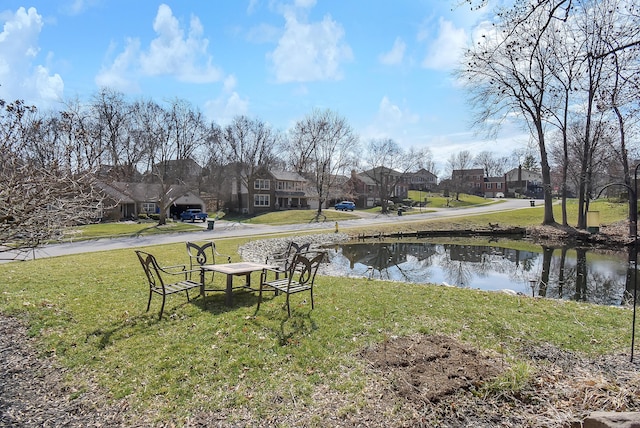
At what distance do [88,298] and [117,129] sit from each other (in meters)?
44.8

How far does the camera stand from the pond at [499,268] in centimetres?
1316

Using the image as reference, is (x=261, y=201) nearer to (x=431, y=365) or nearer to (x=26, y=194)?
(x=26, y=194)

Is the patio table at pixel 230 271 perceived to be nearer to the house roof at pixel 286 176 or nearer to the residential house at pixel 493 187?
the house roof at pixel 286 176

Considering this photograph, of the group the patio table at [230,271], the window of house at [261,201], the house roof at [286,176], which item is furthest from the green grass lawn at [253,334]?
the house roof at [286,176]

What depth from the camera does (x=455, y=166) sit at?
94938 mm

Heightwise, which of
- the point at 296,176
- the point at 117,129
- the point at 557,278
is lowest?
the point at 557,278

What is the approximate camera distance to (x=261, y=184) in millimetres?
54125

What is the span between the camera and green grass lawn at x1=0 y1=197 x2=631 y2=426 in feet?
13.7

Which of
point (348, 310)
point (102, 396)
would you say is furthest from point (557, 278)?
point (102, 396)

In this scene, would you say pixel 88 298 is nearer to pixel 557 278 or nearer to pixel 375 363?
pixel 375 363

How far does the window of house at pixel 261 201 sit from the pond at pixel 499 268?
30.6 metres

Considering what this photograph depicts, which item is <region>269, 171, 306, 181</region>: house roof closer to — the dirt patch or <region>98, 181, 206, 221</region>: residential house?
<region>98, 181, 206, 221</region>: residential house

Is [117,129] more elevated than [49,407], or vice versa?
[117,129]

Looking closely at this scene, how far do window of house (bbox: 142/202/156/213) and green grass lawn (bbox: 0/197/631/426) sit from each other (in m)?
40.7
